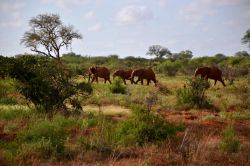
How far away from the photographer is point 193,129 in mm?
10312

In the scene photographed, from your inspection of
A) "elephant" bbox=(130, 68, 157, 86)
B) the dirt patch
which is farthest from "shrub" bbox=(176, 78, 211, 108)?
"elephant" bbox=(130, 68, 157, 86)

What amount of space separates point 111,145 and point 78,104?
199 inches

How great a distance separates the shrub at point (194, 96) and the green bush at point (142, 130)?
695 cm

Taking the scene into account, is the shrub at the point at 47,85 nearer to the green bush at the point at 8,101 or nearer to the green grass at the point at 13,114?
the green grass at the point at 13,114

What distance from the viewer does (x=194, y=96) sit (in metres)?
16.4

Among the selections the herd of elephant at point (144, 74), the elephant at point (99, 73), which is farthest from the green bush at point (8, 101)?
the elephant at point (99, 73)

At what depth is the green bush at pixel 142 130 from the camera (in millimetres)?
8867

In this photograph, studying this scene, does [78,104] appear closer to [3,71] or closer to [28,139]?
[3,71]

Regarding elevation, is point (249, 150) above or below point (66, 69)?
below

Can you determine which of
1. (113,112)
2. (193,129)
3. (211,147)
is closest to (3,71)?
(113,112)

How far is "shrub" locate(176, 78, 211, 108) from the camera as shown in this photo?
16.3 m

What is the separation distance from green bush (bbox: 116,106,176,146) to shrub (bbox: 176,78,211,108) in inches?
274

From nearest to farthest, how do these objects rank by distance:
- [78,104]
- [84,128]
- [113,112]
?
[84,128] → [78,104] → [113,112]

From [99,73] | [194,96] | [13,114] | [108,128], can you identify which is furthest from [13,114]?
[99,73]
